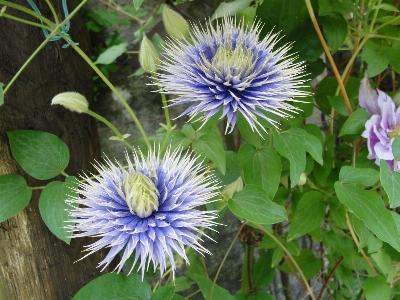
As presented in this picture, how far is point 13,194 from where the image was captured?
0.43 metres

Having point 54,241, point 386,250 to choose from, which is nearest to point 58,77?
point 54,241

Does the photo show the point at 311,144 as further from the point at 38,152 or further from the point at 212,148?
the point at 38,152

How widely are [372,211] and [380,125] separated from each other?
13 centimetres

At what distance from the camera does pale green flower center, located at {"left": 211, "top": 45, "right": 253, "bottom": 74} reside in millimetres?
370

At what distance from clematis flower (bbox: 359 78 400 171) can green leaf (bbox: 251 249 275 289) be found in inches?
12.0

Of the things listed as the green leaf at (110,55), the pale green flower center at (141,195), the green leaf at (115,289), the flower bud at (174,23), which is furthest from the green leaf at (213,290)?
the green leaf at (110,55)

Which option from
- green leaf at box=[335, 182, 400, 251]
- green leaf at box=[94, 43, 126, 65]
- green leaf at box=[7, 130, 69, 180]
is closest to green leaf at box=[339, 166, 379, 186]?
green leaf at box=[335, 182, 400, 251]

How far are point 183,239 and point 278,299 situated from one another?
0.84 metres

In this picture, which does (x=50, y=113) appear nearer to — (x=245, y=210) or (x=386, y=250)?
(x=245, y=210)

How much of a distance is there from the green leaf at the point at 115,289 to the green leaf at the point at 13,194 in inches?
4.5

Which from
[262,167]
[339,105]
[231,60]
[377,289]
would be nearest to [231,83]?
[231,60]

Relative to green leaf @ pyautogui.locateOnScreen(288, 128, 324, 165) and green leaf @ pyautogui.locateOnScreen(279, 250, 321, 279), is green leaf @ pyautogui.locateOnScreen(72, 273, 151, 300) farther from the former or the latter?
green leaf @ pyautogui.locateOnScreen(279, 250, 321, 279)

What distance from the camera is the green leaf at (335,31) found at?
51cm

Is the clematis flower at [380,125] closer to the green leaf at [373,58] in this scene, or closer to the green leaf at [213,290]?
the green leaf at [373,58]
